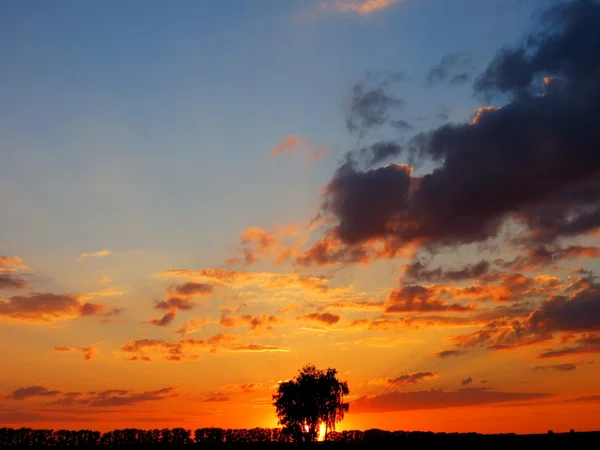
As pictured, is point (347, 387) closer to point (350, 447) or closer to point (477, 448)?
point (350, 447)

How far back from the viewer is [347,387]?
145 metres

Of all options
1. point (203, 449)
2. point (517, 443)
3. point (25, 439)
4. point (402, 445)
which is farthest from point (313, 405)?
point (25, 439)

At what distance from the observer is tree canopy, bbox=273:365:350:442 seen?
459 ft

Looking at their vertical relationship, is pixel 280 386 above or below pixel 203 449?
above

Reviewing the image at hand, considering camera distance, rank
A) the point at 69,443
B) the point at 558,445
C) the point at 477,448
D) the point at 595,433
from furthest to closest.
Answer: the point at 69,443, the point at 595,433, the point at 477,448, the point at 558,445

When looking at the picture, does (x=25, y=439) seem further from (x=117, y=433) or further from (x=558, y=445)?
(x=558, y=445)

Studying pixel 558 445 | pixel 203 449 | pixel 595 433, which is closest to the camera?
pixel 558 445

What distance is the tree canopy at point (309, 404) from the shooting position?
140000 millimetres

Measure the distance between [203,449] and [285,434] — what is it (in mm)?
38656

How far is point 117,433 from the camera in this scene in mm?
192500

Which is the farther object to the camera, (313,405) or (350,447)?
(313,405)

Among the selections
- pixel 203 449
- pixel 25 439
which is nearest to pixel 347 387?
pixel 203 449

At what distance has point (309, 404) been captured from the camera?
140m

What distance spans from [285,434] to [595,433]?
72680 millimetres
